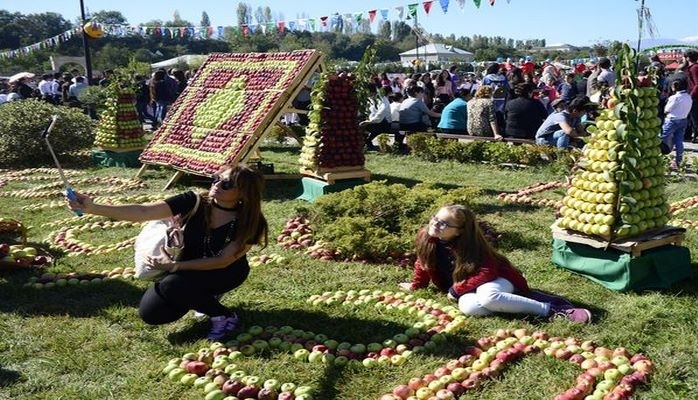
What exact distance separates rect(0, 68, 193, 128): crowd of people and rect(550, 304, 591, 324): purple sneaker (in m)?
13.5

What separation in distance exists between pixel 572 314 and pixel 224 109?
6.89 metres

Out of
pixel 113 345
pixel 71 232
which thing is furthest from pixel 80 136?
Result: pixel 113 345

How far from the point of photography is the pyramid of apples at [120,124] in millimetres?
12555

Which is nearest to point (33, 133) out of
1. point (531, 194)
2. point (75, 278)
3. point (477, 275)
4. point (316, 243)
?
point (75, 278)

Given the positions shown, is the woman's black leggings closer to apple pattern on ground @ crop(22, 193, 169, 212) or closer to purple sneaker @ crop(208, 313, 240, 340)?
purple sneaker @ crop(208, 313, 240, 340)

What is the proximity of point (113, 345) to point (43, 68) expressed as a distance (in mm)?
50196

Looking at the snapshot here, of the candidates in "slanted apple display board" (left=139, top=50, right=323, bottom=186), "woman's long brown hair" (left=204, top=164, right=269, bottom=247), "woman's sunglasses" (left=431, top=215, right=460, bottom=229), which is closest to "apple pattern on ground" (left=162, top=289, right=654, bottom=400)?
"woman's sunglasses" (left=431, top=215, right=460, bottom=229)

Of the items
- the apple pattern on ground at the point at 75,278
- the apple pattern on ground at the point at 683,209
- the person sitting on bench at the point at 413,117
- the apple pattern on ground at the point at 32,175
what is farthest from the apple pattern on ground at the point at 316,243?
the person sitting on bench at the point at 413,117

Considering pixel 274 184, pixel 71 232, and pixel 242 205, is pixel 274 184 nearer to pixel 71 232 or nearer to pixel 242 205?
pixel 71 232

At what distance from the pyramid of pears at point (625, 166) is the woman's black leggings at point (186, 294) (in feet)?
9.52

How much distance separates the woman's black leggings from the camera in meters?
4.45

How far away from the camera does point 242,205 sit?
4.46 m

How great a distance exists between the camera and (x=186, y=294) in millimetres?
4445

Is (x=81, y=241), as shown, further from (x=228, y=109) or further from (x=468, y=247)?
(x=468, y=247)
